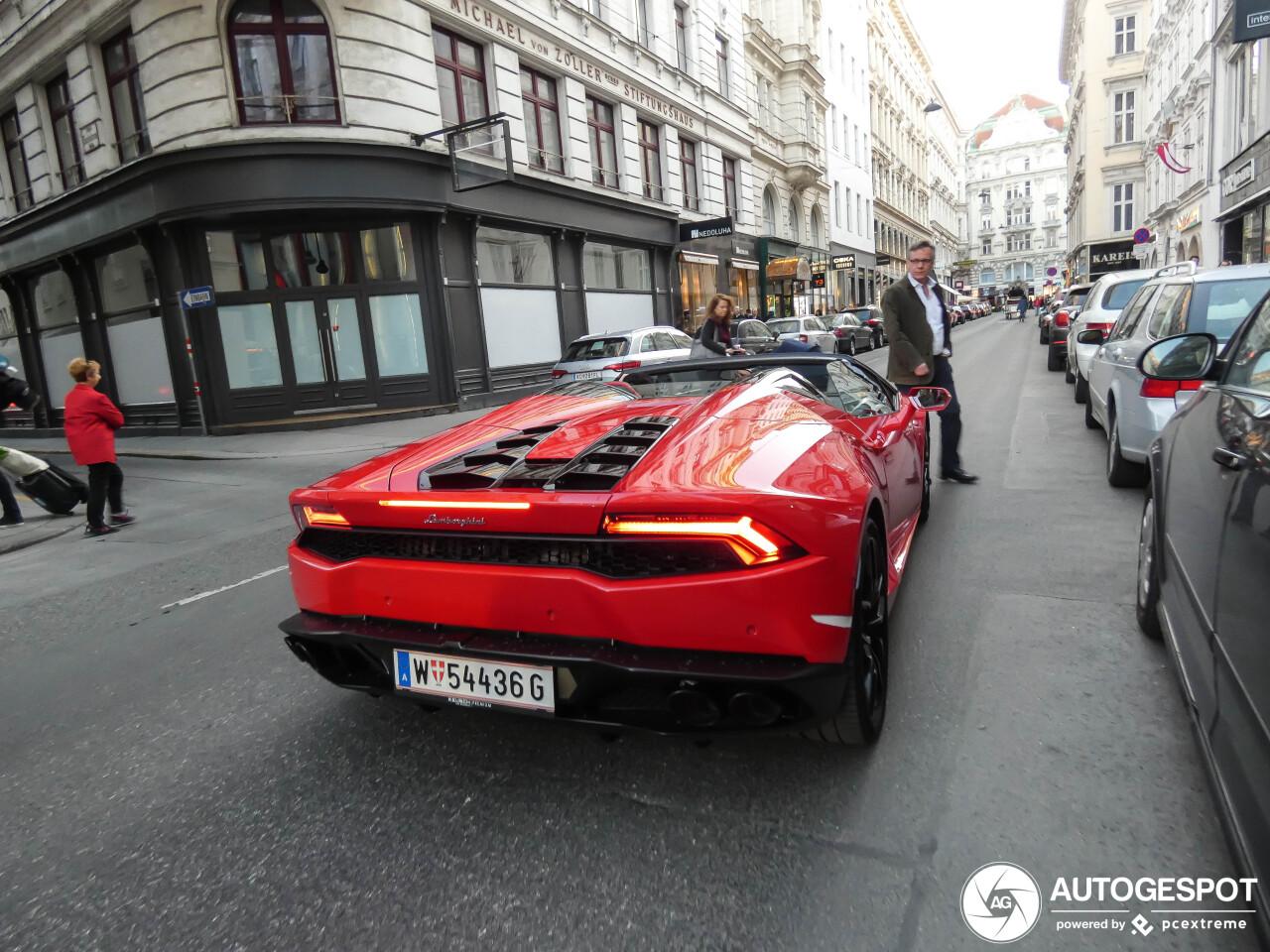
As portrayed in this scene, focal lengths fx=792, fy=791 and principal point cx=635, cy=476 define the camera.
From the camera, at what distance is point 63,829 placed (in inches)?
95.3

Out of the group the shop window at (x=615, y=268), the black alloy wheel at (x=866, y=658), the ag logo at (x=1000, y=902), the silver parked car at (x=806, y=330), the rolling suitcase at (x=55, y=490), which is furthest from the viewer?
the silver parked car at (x=806, y=330)

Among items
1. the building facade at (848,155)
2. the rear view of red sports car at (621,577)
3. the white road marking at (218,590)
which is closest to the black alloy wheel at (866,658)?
the rear view of red sports car at (621,577)

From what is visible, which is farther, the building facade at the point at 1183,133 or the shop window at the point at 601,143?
the building facade at the point at 1183,133

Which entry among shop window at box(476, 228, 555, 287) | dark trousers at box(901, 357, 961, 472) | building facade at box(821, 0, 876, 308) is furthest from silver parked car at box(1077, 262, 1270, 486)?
building facade at box(821, 0, 876, 308)

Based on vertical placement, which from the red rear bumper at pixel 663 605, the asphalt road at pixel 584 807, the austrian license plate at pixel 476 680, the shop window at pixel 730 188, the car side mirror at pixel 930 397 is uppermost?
the shop window at pixel 730 188

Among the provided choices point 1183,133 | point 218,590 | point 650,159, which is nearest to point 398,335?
point 650,159

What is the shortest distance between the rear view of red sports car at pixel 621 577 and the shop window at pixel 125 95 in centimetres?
1660

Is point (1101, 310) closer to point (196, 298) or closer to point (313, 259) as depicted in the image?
point (313, 259)

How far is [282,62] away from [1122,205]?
170 ft

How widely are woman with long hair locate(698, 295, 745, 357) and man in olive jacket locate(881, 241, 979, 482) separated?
2.97 m

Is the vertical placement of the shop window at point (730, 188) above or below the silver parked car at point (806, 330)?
above

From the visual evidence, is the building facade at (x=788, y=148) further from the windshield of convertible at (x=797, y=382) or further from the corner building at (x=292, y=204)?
the windshield of convertible at (x=797, y=382)

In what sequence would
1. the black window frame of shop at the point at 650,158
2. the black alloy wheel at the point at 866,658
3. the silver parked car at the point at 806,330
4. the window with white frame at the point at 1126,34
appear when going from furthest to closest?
1. the window with white frame at the point at 1126,34
2. the black window frame of shop at the point at 650,158
3. the silver parked car at the point at 806,330
4. the black alloy wheel at the point at 866,658

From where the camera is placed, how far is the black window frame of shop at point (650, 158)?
22.9 metres
